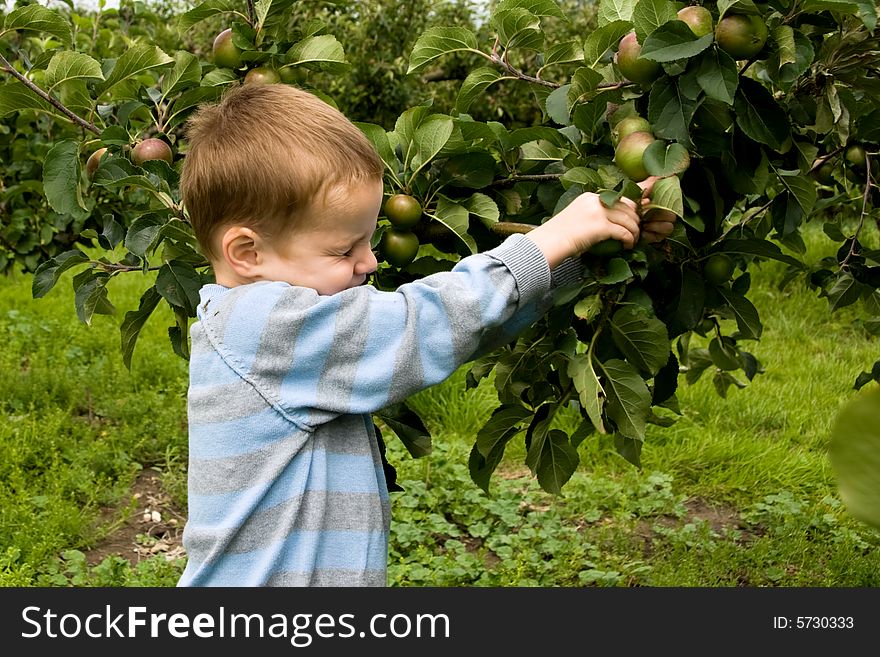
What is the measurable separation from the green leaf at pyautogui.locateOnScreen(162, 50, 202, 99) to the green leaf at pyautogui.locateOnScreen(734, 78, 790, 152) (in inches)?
33.6

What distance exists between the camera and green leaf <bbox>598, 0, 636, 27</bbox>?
1.37 m

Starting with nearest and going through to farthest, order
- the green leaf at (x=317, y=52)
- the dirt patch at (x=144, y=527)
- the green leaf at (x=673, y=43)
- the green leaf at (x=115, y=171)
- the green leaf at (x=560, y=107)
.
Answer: the green leaf at (x=673, y=43) → the green leaf at (x=560, y=107) → the green leaf at (x=115, y=171) → the green leaf at (x=317, y=52) → the dirt patch at (x=144, y=527)

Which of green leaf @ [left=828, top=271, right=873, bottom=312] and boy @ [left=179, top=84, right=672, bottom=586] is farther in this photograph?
green leaf @ [left=828, top=271, right=873, bottom=312]

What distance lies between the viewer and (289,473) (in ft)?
4.01

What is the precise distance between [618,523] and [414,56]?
1998mm

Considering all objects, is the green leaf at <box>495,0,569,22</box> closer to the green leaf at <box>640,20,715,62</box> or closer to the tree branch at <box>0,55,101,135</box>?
the green leaf at <box>640,20,715,62</box>

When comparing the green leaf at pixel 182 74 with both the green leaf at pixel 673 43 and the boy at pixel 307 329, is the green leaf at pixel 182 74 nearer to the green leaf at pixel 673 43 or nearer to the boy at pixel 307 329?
the boy at pixel 307 329

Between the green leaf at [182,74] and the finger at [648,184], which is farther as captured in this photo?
the green leaf at [182,74]

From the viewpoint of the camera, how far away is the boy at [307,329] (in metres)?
1.18

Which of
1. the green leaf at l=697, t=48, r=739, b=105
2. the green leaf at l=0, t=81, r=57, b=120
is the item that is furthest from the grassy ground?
the green leaf at l=697, t=48, r=739, b=105

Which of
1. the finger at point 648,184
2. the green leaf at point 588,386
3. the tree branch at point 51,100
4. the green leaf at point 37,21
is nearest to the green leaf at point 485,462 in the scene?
the green leaf at point 588,386

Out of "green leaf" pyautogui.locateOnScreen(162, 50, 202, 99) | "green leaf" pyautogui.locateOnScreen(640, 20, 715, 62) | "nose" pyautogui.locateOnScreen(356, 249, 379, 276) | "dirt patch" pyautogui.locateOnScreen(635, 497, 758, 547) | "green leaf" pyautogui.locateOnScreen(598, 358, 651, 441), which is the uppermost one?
"green leaf" pyautogui.locateOnScreen(162, 50, 202, 99)

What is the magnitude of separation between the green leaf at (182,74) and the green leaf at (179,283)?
290 millimetres

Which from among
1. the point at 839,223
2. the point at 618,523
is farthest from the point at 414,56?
the point at 618,523
